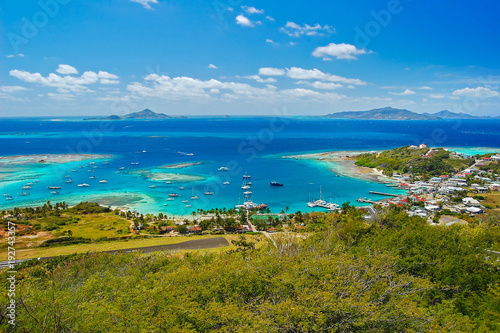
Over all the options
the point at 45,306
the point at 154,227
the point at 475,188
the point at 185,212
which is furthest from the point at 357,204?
the point at 45,306

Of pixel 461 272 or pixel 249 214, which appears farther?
pixel 249 214

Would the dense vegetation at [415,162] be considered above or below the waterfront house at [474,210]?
above

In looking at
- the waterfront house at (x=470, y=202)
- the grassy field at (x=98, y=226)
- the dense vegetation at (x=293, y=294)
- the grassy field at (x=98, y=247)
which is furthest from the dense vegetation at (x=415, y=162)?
the grassy field at (x=98, y=226)

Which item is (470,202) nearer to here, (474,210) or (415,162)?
(474,210)

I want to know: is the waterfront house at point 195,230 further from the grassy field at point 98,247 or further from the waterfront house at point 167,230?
the grassy field at point 98,247

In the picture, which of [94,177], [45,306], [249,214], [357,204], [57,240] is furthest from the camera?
[94,177]

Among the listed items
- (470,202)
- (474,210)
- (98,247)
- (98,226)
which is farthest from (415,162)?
(98,247)

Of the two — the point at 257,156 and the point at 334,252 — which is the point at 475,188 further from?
the point at 257,156
